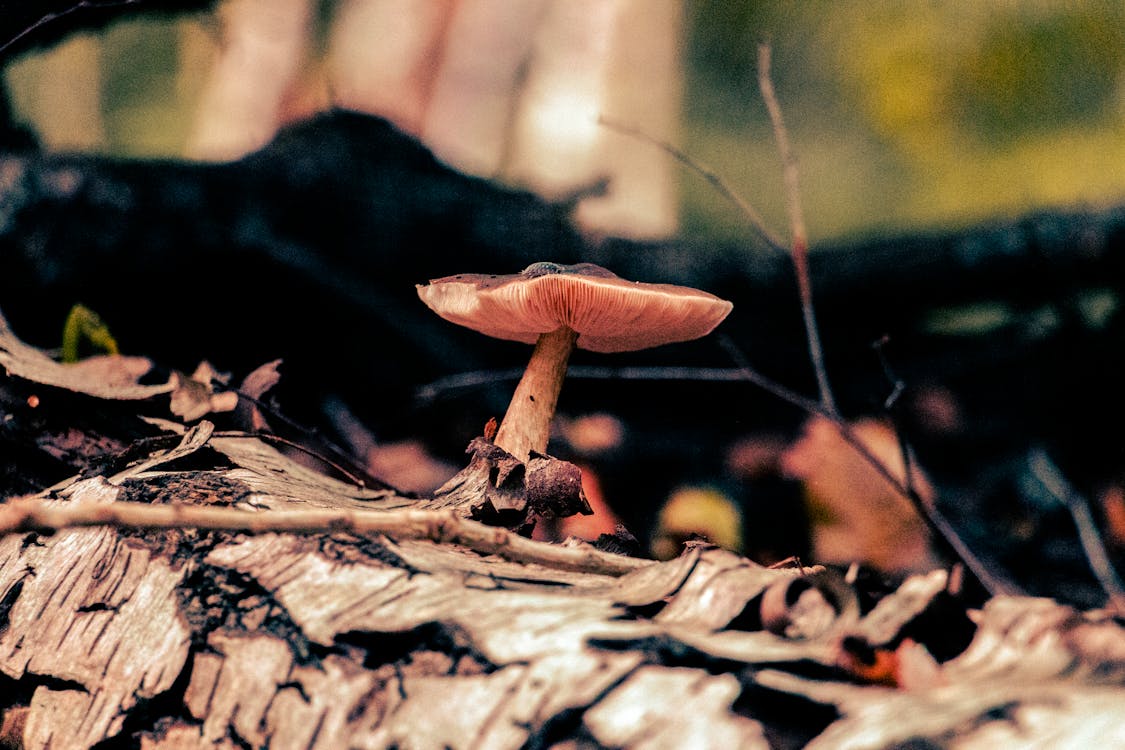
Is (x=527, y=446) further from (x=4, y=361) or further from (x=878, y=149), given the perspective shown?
(x=878, y=149)

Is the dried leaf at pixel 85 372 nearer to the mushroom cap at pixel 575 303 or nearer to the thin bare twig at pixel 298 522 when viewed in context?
A: the mushroom cap at pixel 575 303

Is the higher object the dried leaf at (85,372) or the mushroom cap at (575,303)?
the mushroom cap at (575,303)

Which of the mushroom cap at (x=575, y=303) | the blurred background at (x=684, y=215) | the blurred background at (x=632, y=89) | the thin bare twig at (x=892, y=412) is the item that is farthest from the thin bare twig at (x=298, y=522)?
the blurred background at (x=632, y=89)

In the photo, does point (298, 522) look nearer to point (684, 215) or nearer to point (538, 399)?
point (538, 399)

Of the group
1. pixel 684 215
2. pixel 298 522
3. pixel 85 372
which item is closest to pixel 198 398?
pixel 85 372

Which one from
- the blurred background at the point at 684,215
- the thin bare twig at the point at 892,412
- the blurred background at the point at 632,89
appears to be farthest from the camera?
the blurred background at the point at 632,89

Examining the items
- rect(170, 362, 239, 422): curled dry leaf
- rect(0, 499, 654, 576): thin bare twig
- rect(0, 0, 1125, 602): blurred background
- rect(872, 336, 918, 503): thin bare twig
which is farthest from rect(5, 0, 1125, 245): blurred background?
rect(0, 499, 654, 576): thin bare twig
